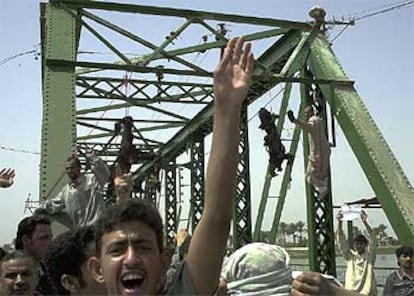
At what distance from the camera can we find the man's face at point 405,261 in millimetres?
7145

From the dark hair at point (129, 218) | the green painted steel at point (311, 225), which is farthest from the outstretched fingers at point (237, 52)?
the green painted steel at point (311, 225)

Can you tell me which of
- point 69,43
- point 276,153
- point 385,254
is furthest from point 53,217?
point 385,254

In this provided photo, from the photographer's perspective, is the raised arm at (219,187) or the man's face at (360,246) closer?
the raised arm at (219,187)

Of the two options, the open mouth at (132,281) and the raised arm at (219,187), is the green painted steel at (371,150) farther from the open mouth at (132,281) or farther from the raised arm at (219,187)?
the open mouth at (132,281)

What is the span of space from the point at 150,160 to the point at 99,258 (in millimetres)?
24016

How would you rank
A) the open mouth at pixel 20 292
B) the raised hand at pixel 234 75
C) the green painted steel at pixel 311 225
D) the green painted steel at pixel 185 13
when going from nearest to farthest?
the raised hand at pixel 234 75
the open mouth at pixel 20 292
the green painted steel at pixel 185 13
the green painted steel at pixel 311 225

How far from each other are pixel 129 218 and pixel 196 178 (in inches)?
776

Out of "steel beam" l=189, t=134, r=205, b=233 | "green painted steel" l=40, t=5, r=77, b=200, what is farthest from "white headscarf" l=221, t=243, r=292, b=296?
"steel beam" l=189, t=134, r=205, b=233

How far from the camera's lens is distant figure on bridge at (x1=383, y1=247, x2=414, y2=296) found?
6.77 meters

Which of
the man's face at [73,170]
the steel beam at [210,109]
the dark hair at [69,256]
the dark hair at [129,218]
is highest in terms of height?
the steel beam at [210,109]

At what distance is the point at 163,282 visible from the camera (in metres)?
2.54

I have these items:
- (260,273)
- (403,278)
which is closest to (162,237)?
(260,273)

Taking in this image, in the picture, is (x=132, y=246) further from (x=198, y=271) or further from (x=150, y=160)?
(x=150, y=160)

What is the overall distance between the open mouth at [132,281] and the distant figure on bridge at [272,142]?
32.2 feet
